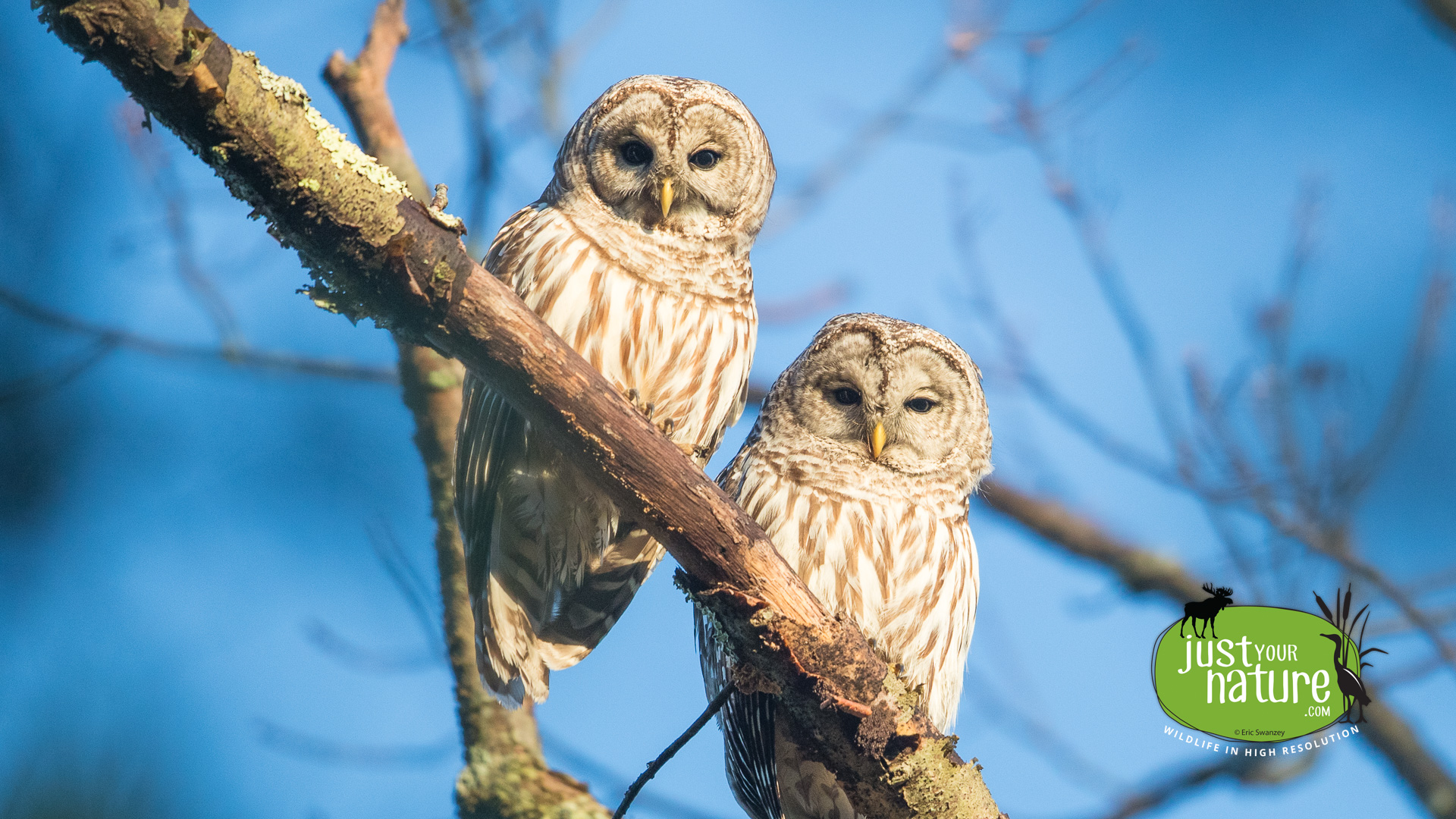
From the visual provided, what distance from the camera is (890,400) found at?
360cm

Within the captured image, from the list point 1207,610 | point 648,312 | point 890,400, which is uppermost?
point 1207,610

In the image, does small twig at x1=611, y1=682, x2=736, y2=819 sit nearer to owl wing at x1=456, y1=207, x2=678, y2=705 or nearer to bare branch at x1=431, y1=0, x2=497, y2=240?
owl wing at x1=456, y1=207, x2=678, y2=705

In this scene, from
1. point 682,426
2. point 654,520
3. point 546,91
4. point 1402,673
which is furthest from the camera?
point 546,91

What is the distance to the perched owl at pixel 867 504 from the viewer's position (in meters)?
3.21

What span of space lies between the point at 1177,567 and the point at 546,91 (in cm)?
374

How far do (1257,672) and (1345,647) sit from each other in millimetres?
Answer: 551

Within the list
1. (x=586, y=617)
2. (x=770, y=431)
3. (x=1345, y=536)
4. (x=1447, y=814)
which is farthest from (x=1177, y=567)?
(x=586, y=617)

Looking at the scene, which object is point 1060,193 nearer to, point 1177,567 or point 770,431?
point 1177,567

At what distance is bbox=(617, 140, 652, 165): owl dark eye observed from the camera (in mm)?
3609

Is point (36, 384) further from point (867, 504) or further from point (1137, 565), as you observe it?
point (1137, 565)

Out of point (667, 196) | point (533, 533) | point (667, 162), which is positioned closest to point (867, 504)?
point (533, 533)

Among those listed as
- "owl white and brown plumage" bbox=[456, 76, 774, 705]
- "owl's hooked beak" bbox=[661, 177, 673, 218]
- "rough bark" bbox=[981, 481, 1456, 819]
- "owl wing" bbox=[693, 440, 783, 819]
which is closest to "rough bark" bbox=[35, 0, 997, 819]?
"owl wing" bbox=[693, 440, 783, 819]

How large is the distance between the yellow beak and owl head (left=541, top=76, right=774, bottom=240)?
789 millimetres

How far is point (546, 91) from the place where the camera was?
4.92m
